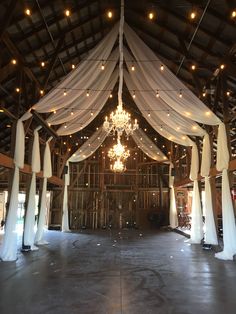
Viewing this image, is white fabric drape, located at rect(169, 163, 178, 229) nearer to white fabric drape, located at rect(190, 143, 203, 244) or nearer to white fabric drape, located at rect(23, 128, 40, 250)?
white fabric drape, located at rect(190, 143, 203, 244)

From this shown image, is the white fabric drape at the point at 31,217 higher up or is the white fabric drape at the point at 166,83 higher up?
the white fabric drape at the point at 166,83

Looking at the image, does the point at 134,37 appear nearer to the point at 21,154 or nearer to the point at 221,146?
the point at 221,146

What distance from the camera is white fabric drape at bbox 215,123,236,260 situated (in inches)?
314

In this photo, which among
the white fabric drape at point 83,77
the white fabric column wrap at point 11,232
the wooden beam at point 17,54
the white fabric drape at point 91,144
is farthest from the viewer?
the white fabric drape at point 91,144

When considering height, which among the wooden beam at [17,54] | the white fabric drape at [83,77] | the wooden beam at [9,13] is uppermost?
the wooden beam at [17,54]

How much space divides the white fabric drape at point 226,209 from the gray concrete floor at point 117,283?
0.46 meters

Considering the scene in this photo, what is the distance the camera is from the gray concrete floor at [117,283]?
4.30 m

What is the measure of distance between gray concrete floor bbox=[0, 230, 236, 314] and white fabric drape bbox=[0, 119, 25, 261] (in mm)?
388

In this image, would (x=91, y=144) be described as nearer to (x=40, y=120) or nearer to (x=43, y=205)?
(x=43, y=205)

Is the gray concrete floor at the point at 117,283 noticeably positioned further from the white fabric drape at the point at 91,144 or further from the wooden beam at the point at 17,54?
the white fabric drape at the point at 91,144

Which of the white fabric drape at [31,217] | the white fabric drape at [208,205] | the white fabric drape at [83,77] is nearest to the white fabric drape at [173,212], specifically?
the white fabric drape at [208,205]

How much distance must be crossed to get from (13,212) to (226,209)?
606 centimetres

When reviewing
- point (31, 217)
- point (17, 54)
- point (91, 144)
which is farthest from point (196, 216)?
point (17, 54)

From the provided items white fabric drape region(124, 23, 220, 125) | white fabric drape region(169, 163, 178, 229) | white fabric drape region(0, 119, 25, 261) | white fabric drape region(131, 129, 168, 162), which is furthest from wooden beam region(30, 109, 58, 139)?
white fabric drape region(169, 163, 178, 229)
